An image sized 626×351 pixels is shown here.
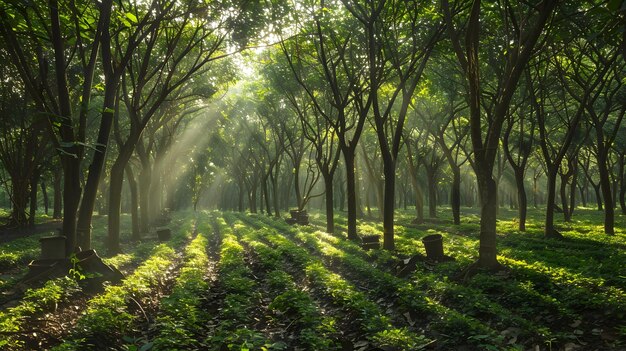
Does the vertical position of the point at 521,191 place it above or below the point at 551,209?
above

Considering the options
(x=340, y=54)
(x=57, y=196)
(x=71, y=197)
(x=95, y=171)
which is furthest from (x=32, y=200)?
(x=340, y=54)

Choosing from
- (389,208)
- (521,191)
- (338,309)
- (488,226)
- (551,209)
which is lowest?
(338,309)

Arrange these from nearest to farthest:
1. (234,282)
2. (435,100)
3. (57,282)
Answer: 1. (57,282)
2. (234,282)
3. (435,100)

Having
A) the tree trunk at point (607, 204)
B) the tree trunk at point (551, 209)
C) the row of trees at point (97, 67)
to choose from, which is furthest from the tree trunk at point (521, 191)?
the row of trees at point (97, 67)

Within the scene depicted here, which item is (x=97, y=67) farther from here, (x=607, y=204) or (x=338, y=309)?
(x=607, y=204)

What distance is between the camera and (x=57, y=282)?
9414mm

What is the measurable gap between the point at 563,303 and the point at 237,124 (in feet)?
120

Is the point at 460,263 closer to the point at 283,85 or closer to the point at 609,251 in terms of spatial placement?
the point at 609,251

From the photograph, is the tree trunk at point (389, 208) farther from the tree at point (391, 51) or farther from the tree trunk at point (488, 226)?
the tree trunk at point (488, 226)

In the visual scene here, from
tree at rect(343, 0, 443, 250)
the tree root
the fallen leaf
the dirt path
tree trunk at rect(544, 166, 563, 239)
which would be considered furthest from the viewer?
the dirt path

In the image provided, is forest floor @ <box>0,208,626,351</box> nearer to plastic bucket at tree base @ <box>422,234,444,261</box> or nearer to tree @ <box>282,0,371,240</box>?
plastic bucket at tree base @ <box>422,234,444,261</box>

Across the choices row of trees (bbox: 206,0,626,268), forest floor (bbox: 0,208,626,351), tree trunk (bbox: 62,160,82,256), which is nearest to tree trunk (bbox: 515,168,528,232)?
row of trees (bbox: 206,0,626,268)

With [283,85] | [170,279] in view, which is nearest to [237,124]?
[283,85]

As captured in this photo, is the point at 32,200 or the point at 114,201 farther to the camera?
the point at 32,200
